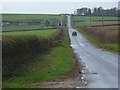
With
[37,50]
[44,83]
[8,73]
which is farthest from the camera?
[37,50]

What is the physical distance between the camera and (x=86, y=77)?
21.0 m

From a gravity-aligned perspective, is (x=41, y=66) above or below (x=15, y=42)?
below

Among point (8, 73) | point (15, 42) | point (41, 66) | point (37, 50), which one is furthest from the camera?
point (37, 50)

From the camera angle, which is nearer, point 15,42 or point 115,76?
point 115,76

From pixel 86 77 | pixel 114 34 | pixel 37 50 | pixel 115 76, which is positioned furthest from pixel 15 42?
pixel 114 34

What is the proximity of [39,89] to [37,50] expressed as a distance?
16.5 meters

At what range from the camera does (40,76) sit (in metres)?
20.7

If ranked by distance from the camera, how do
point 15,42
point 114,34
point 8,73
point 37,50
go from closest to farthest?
point 8,73
point 15,42
point 37,50
point 114,34

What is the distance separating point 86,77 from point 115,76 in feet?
5.45

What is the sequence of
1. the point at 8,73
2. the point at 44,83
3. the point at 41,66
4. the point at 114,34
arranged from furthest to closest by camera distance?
the point at 114,34
the point at 41,66
the point at 8,73
the point at 44,83

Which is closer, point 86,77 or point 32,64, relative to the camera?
point 86,77

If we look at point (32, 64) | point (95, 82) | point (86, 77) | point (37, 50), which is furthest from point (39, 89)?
point (37, 50)

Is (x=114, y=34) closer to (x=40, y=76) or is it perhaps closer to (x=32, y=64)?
(x=32, y=64)

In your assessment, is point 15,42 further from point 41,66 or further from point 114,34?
point 114,34
